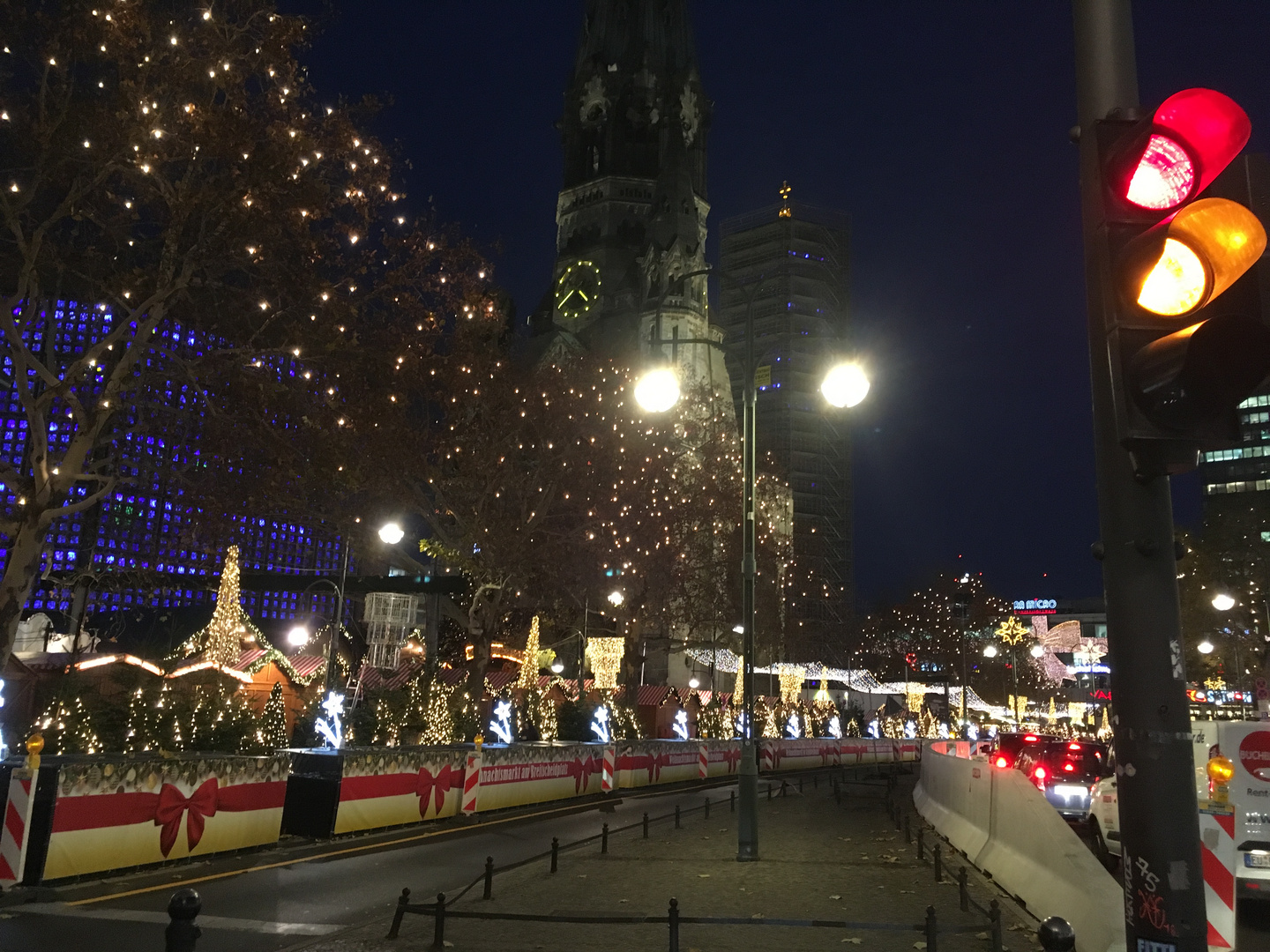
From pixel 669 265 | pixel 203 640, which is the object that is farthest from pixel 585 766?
pixel 669 265

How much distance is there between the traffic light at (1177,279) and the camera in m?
2.97

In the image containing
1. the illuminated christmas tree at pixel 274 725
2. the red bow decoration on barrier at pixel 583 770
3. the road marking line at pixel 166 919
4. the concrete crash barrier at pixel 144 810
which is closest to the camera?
the road marking line at pixel 166 919

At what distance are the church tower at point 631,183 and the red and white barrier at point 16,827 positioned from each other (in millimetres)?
79160

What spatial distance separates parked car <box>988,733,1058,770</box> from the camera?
22.3 meters

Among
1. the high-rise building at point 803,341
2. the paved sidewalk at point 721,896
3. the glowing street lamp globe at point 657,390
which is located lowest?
the paved sidewalk at point 721,896

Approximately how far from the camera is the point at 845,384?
13578mm

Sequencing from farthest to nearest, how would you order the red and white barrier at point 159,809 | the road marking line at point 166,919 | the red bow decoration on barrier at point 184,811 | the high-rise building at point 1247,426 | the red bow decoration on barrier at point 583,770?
the red bow decoration on barrier at point 583,770 < the red bow decoration on barrier at point 184,811 < the red and white barrier at point 159,809 < the road marking line at point 166,919 < the high-rise building at point 1247,426

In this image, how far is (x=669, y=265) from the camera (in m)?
90.4

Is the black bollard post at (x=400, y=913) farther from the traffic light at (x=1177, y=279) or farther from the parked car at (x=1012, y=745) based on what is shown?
the parked car at (x=1012, y=745)

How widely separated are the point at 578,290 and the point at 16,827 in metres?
91.9

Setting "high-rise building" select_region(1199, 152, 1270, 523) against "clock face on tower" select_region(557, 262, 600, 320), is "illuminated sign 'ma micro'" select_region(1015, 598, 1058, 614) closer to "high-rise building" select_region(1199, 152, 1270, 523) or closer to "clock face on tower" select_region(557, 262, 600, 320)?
"high-rise building" select_region(1199, 152, 1270, 523)

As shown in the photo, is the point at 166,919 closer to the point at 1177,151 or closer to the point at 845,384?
the point at 845,384

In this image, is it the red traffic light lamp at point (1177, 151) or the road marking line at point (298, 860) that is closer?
the red traffic light lamp at point (1177, 151)

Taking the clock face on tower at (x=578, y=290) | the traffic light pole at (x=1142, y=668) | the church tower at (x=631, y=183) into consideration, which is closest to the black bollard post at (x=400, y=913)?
the traffic light pole at (x=1142, y=668)
